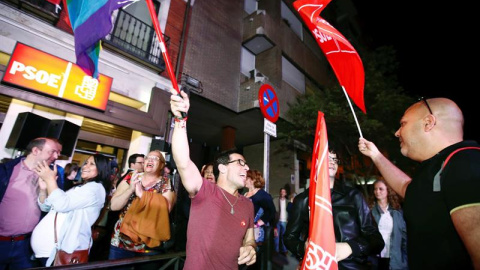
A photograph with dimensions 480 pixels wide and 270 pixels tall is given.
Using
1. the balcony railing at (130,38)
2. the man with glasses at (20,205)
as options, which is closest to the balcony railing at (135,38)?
the balcony railing at (130,38)

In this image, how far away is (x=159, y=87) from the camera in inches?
343

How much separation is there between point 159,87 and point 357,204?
8.08 meters

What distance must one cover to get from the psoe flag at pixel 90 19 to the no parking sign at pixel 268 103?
281 centimetres

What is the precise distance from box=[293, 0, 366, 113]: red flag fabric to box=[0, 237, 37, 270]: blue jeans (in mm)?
4637

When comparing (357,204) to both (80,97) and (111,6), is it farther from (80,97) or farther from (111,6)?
(80,97)

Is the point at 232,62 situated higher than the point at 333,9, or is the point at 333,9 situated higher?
the point at 333,9

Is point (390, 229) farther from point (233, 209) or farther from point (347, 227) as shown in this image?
point (233, 209)

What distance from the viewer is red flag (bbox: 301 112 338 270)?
150 centimetres

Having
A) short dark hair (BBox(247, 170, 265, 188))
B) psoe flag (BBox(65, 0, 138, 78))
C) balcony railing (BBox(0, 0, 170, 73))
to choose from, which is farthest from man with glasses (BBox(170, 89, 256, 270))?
balcony railing (BBox(0, 0, 170, 73))

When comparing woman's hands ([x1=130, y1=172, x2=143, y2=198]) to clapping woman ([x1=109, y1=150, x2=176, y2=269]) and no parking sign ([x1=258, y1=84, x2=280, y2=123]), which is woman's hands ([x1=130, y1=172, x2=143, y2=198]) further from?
no parking sign ([x1=258, y1=84, x2=280, y2=123])

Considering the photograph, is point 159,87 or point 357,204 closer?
point 357,204

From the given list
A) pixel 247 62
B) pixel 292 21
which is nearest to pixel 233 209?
pixel 247 62

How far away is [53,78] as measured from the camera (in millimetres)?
6164

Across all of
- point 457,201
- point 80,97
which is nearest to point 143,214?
point 457,201
